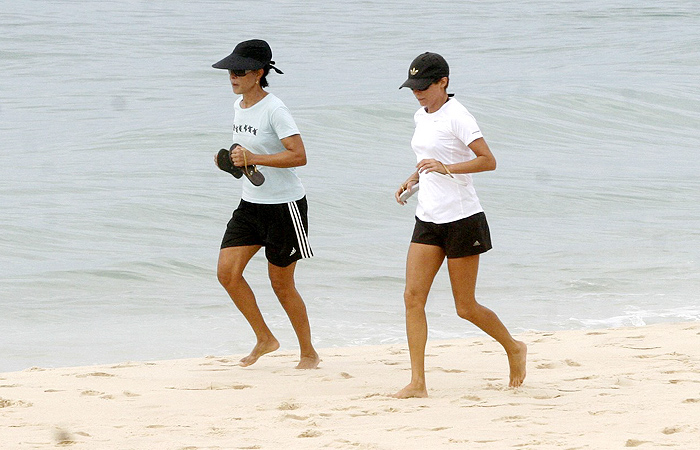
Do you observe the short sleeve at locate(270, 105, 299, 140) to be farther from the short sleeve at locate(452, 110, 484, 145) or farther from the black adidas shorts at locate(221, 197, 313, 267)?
the short sleeve at locate(452, 110, 484, 145)

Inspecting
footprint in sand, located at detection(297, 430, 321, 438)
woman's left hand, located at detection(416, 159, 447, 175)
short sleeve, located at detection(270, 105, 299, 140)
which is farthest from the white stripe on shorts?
footprint in sand, located at detection(297, 430, 321, 438)

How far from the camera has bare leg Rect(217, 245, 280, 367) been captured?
5684 mm

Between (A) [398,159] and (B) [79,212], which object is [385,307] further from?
(A) [398,159]

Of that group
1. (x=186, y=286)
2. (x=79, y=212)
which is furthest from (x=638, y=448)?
(x=79, y=212)

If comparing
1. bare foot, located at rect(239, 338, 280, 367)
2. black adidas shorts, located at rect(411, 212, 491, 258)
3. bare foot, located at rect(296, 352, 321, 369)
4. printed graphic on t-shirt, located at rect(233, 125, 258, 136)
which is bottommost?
bare foot, located at rect(296, 352, 321, 369)

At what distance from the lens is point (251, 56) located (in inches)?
221

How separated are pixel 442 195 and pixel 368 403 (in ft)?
3.49

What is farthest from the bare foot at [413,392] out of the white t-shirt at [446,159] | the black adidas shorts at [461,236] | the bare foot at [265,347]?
the bare foot at [265,347]

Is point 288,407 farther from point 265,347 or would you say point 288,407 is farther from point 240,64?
point 240,64

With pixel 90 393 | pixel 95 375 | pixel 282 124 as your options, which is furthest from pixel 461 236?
pixel 95 375

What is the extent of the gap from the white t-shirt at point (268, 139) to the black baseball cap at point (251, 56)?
19cm

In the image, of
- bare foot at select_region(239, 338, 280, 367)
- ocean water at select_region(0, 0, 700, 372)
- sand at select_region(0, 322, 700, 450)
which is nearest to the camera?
sand at select_region(0, 322, 700, 450)

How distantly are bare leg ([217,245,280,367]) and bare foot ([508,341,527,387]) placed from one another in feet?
4.68

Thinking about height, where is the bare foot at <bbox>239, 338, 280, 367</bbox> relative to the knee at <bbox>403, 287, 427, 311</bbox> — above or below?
below
